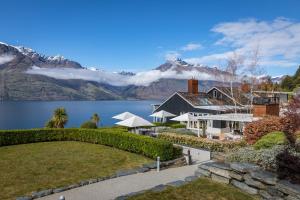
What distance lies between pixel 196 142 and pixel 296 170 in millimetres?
13633

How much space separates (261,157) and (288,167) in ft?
5.99

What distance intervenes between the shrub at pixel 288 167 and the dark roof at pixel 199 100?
30844mm

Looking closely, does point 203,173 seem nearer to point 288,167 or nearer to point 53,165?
point 288,167

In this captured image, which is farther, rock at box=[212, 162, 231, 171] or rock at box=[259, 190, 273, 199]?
rock at box=[212, 162, 231, 171]

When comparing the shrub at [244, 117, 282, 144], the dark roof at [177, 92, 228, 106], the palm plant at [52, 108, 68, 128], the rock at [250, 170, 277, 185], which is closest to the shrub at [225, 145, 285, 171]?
the rock at [250, 170, 277, 185]

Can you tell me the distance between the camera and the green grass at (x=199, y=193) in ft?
30.6

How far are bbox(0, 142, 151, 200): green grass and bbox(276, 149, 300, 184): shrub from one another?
314 inches

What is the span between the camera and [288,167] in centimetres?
891

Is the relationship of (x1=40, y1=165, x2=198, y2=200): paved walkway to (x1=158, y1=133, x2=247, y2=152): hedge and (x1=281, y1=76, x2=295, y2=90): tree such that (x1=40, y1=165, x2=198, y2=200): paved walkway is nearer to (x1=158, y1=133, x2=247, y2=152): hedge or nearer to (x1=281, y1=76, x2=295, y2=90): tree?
(x1=158, y1=133, x2=247, y2=152): hedge

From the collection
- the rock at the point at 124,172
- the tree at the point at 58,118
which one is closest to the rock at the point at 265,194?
the rock at the point at 124,172

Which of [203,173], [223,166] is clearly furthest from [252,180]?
[203,173]

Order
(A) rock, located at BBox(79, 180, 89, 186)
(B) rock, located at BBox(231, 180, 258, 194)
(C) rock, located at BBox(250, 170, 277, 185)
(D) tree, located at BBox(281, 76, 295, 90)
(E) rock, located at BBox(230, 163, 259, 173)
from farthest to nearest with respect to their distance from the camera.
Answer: (D) tree, located at BBox(281, 76, 295, 90), (A) rock, located at BBox(79, 180, 89, 186), (E) rock, located at BBox(230, 163, 259, 173), (B) rock, located at BBox(231, 180, 258, 194), (C) rock, located at BBox(250, 170, 277, 185)

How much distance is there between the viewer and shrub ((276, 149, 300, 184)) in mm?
8703

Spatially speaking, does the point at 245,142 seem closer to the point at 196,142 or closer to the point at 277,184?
the point at 196,142
